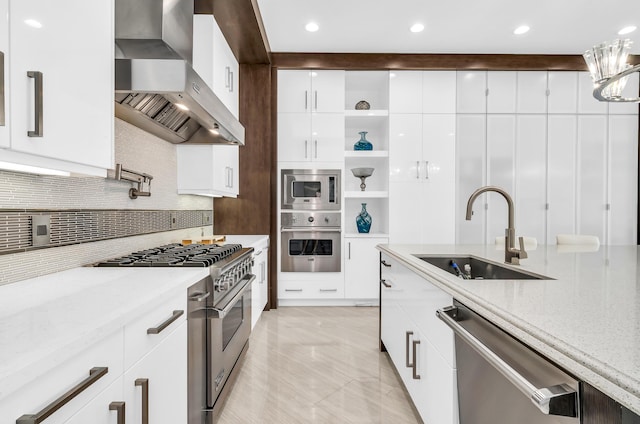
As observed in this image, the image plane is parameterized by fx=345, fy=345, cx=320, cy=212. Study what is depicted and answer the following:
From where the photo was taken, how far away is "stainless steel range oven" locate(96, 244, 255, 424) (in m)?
1.49

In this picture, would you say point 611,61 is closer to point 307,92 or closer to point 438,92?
point 438,92

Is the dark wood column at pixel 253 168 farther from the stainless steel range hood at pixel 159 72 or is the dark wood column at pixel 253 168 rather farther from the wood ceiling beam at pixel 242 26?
the stainless steel range hood at pixel 159 72

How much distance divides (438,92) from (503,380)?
11.8 feet

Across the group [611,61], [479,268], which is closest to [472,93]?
[611,61]

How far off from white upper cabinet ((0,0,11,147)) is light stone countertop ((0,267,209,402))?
0.44 metres

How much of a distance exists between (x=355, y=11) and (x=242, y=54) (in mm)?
1218

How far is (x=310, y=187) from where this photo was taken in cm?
389

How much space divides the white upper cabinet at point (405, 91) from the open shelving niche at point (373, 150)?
0.31 feet

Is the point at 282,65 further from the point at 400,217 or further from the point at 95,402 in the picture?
the point at 95,402

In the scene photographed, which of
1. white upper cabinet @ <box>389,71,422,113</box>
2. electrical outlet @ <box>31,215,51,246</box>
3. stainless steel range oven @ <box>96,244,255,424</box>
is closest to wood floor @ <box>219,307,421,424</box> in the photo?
stainless steel range oven @ <box>96,244,255,424</box>

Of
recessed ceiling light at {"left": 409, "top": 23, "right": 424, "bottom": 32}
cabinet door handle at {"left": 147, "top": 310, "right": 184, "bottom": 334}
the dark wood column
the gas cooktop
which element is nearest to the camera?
cabinet door handle at {"left": 147, "top": 310, "right": 184, "bottom": 334}

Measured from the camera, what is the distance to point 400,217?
3961 mm

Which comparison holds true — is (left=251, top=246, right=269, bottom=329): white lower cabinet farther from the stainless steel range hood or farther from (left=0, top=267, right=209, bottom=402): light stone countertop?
(left=0, top=267, right=209, bottom=402): light stone countertop

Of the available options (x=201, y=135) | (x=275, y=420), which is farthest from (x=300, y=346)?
(x=201, y=135)
